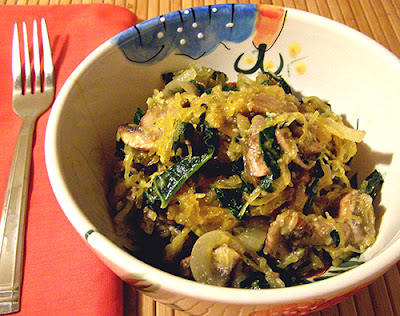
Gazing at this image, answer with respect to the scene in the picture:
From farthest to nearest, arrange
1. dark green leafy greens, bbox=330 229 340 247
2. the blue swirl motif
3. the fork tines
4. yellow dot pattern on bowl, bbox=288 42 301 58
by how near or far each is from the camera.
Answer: the fork tines < yellow dot pattern on bowl, bbox=288 42 301 58 < the blue swirl motif < dark green leafy greens, bbox=330 229 340 247

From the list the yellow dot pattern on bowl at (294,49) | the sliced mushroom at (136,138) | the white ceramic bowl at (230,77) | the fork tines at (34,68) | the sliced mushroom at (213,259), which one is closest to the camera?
the white ceramic bowl at (230,77)

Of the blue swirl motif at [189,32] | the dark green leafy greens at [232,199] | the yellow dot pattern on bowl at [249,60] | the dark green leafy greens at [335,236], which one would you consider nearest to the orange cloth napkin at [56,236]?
the dark green leafy greens at [232,199]

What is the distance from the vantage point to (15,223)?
6.00ft

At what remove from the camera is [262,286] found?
1.39 m

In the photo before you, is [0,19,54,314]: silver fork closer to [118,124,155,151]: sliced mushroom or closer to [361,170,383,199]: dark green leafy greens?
[118,124,155,151]: sliced mushroom

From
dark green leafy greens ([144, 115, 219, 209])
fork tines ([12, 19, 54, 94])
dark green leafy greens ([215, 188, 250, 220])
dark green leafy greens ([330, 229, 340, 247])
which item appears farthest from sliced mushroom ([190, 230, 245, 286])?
fork tines ([12, 19, 54, 94])

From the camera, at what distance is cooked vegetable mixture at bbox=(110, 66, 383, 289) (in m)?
1.42

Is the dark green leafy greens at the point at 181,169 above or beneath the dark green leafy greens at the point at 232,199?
above

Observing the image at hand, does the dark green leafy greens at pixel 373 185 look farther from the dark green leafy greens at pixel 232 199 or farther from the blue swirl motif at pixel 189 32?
the blue swirl motif at pixel 189 32

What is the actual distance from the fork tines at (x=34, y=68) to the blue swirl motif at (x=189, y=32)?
86cm

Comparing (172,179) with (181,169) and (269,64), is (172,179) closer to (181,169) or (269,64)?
(181,169)

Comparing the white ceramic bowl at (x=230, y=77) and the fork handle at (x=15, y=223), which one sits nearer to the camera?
the white ceramic bowl at (x=230, y=77)

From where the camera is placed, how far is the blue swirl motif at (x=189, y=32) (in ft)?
6.07

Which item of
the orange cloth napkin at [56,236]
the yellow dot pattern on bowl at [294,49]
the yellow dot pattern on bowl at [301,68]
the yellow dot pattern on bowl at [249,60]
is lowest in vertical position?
the orange cloth napkin at [56,236]
